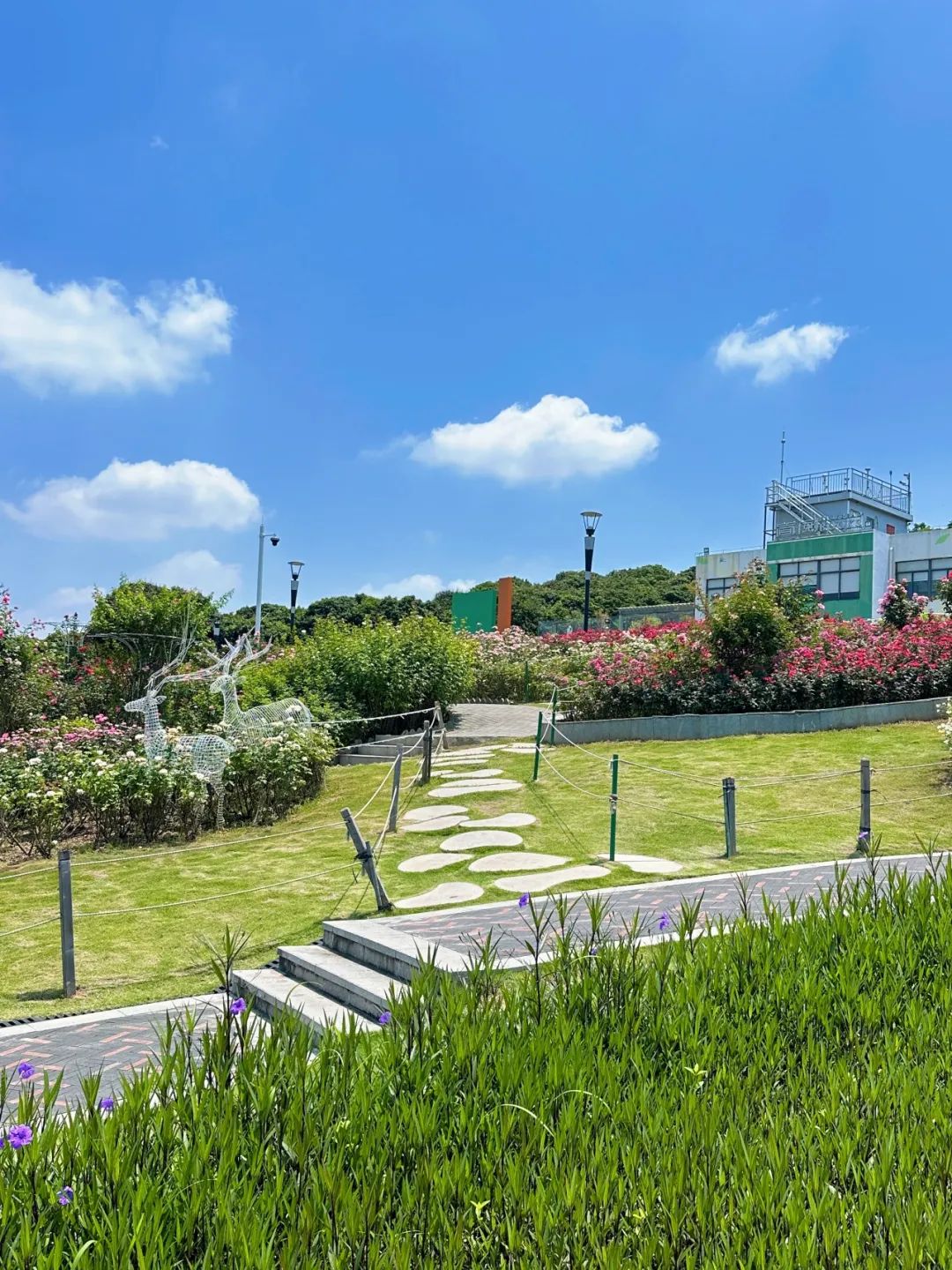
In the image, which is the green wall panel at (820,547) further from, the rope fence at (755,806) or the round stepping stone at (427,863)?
the round stepping stone at (427,863)

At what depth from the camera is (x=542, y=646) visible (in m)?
21.9

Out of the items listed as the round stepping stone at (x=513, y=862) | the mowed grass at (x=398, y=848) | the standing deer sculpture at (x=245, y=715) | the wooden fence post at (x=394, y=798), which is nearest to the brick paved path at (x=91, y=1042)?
the mowed grass at (x=398, y=848)

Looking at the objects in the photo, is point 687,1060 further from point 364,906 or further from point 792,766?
point 792,766

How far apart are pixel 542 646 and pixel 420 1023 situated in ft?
63.8

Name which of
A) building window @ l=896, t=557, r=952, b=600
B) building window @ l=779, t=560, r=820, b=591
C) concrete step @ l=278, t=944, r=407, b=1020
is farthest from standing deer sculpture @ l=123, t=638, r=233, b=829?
building window @ l=896, t=557, r=952, b=600

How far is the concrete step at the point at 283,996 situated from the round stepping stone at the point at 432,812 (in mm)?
4003

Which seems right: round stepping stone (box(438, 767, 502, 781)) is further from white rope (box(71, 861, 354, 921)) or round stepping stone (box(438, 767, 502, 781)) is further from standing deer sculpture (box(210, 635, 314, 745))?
white rope (box(71, 861, 354, 921))

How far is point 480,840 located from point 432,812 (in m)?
1.38

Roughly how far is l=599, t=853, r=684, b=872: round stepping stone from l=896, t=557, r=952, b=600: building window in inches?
1243

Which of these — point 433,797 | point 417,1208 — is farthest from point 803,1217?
point 433,797

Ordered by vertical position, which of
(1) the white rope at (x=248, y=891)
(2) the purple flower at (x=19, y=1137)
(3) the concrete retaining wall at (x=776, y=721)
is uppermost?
(3) the concrete retaining wall at (x=776, y=721)

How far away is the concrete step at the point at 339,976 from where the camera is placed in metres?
4.34

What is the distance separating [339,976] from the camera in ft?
15.4

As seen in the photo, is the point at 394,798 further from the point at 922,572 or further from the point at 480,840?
the point at 922,572
